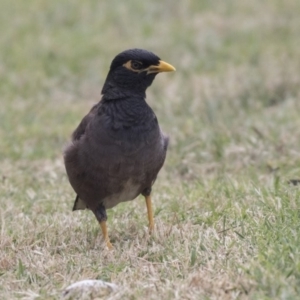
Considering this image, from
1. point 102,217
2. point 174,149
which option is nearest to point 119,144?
point 102,217

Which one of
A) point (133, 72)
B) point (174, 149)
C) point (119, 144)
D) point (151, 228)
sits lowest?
point (174, 149)

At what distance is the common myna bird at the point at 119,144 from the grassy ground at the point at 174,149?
34cm

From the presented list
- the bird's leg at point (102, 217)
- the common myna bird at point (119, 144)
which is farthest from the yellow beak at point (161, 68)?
the bird's leg at point (102, 217)

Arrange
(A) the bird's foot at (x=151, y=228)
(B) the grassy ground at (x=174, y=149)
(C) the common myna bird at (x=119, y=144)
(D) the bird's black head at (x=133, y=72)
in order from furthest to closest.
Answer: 1. (D) the bird's black head at (x=133, y=72)
2. (A) the bird's foot at (x=151, y=228)
3. (C) the common myna bird at (x=119, y=144)
4. (B) the grassy ground at (x=174, y=149)

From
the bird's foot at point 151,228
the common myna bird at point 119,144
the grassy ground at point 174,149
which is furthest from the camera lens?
the bird's foot at point 151,228

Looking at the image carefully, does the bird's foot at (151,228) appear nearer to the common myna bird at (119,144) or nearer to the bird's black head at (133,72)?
the common myna bird at (119,144)

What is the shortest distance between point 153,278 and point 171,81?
7061 mm

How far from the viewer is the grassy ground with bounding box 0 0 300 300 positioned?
445 centimetres

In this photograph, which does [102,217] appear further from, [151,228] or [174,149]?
[174,149]

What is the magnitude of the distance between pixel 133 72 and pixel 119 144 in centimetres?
59

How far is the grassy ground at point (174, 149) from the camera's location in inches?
175

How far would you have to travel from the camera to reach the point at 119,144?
203 inches

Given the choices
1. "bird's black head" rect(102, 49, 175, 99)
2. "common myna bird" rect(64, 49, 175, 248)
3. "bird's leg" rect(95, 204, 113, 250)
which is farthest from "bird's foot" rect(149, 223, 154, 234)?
"bird's black head" rect(102, 49, 175, 99)

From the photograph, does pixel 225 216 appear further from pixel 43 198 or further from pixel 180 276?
pixel 43 198
